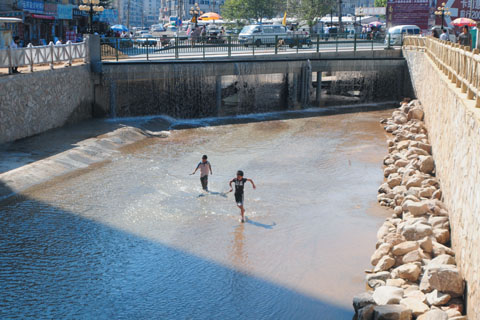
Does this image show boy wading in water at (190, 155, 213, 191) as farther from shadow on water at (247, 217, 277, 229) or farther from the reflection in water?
the reflection in water

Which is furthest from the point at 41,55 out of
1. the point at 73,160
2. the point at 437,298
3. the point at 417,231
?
the point at 437,298

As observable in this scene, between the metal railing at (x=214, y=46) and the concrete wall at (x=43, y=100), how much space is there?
255 cm

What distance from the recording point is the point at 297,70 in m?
35.1

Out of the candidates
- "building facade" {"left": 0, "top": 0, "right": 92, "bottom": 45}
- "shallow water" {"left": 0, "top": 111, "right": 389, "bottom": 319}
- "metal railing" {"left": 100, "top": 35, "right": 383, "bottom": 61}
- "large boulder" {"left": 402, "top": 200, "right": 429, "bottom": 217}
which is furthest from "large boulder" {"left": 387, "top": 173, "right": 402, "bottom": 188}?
"building facade" {"left": 0, "top": 0, "right": 92, "bottom": 45}

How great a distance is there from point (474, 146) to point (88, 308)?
742cm

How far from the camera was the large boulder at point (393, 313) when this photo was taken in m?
9.69

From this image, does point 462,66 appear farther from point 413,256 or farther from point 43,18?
point 43,18

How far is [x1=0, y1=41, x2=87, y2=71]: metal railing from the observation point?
76.2ft

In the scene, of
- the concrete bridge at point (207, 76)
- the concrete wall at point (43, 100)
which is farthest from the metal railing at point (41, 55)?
the concrete bridge at point (207, 76)

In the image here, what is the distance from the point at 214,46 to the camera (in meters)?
33.3

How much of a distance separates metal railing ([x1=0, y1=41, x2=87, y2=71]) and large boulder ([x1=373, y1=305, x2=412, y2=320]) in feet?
59.2

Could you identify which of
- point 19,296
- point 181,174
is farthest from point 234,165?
point 19,296

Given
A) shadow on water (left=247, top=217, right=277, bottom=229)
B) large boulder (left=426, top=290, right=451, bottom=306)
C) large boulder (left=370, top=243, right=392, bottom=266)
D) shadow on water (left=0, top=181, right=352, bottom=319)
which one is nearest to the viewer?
large boulder (left=426, top=290, right=451, bottom=306)

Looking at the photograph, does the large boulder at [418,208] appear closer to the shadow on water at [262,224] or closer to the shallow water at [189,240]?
the shallow water at [189,240]
